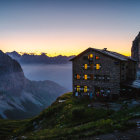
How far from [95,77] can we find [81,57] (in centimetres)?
716

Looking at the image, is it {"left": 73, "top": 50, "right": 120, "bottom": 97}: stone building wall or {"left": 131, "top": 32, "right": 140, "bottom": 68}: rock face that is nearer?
{"left": 73, "top": 50, "right": 120, "bottom": 97}: stone building wall

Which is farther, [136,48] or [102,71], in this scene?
[136,48]

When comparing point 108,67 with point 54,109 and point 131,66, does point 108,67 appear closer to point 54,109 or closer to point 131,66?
point 131,66

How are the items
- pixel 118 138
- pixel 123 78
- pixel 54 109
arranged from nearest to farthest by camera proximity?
pixel 118 138
pixel 54 109
pixel 123 78

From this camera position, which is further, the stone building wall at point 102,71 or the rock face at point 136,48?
the rock face at point 136,48

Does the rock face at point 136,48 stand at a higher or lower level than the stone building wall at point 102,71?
higher

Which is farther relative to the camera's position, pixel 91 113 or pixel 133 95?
pixel 133 95

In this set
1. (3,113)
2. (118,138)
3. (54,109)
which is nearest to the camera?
(118,138)

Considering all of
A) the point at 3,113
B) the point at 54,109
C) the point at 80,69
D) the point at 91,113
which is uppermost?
the point at 80,69

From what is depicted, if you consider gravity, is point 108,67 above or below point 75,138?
above

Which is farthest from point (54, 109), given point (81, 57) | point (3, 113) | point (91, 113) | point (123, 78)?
point (3, 113)

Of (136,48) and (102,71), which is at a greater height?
(136,48)

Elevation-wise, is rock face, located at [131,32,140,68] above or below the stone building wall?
above

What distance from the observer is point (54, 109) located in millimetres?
28312
